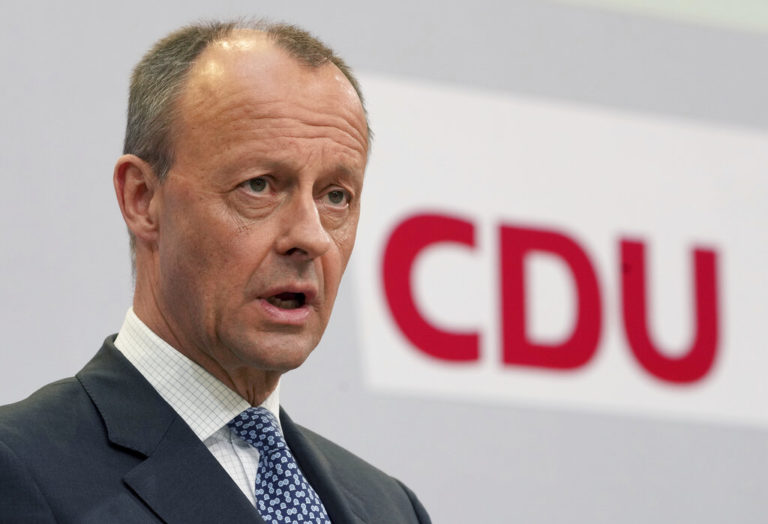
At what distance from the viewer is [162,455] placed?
1532mm

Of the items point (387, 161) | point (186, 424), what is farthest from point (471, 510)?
point (186, 424)

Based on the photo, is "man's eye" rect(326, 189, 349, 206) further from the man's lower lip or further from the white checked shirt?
the white checked shirt

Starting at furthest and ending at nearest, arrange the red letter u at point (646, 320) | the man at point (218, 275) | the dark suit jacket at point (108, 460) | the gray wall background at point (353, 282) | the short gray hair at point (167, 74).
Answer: the red letter u at point (646, 320) → the gray wall background at point (353, 282) → the short gray hair at point (167, 74) → the man at point (218, 275) → the dark suit jacket at point (108, 460)

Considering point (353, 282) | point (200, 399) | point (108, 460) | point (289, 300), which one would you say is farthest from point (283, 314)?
point (353, 282)

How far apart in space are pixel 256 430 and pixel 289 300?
6.7 inches

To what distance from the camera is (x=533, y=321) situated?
126 inches

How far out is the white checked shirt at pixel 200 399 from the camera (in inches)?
63.3

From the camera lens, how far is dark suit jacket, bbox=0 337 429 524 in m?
1.42

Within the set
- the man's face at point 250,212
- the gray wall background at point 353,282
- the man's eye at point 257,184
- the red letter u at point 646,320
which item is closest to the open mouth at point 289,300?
the man's face at point 250,212

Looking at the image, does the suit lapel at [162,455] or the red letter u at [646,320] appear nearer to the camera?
the suit lapel at [162,455]

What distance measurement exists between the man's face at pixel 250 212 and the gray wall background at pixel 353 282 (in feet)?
3.34

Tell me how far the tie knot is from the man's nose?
216 mm

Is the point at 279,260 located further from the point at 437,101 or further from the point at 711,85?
the point at 711,85

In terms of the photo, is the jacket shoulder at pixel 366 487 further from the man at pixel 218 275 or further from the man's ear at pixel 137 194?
the man's ear at pixel 137 194
